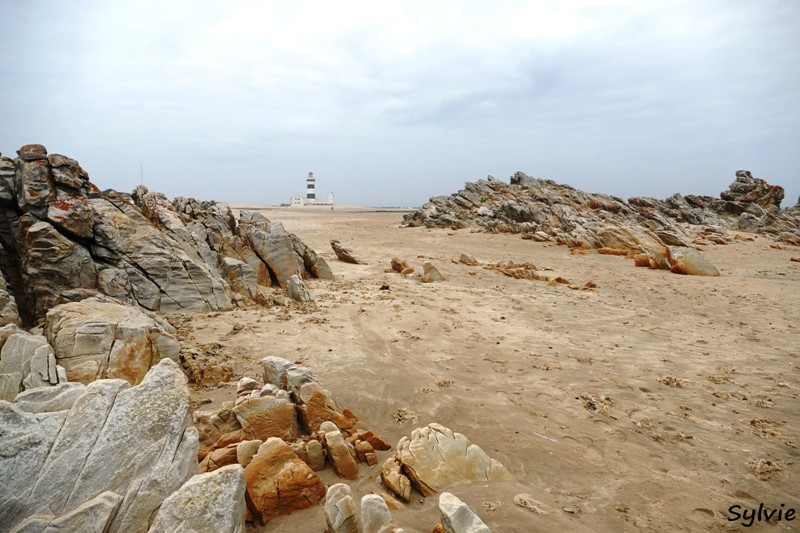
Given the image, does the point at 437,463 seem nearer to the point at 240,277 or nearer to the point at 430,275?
the point at 240,277

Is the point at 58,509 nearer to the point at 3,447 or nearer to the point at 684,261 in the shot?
the point at 3,447

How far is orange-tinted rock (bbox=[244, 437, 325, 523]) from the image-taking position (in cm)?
373

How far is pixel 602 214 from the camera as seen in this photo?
3603cm

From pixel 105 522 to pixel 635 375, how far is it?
24.8 feet

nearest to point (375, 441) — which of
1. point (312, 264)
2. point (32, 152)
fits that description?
point (32, 152)

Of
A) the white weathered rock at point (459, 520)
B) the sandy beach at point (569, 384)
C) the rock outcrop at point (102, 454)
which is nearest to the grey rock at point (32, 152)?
the sandy beach at point (569, 384)

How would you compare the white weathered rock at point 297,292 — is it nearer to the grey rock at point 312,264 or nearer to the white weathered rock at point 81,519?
the grey rock at point 312,264

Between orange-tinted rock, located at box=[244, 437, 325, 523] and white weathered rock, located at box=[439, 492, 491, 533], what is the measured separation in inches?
55.7

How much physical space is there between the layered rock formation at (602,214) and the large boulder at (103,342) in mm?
19911

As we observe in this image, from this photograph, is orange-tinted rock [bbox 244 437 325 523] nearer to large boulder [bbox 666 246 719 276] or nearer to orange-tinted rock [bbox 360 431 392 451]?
orange-tinted rock [bbox 360 431 392 451]

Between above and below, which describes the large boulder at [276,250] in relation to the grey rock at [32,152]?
below

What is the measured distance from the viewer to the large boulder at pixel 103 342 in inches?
206

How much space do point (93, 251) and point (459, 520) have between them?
882 cm

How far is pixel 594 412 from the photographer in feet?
20.0
